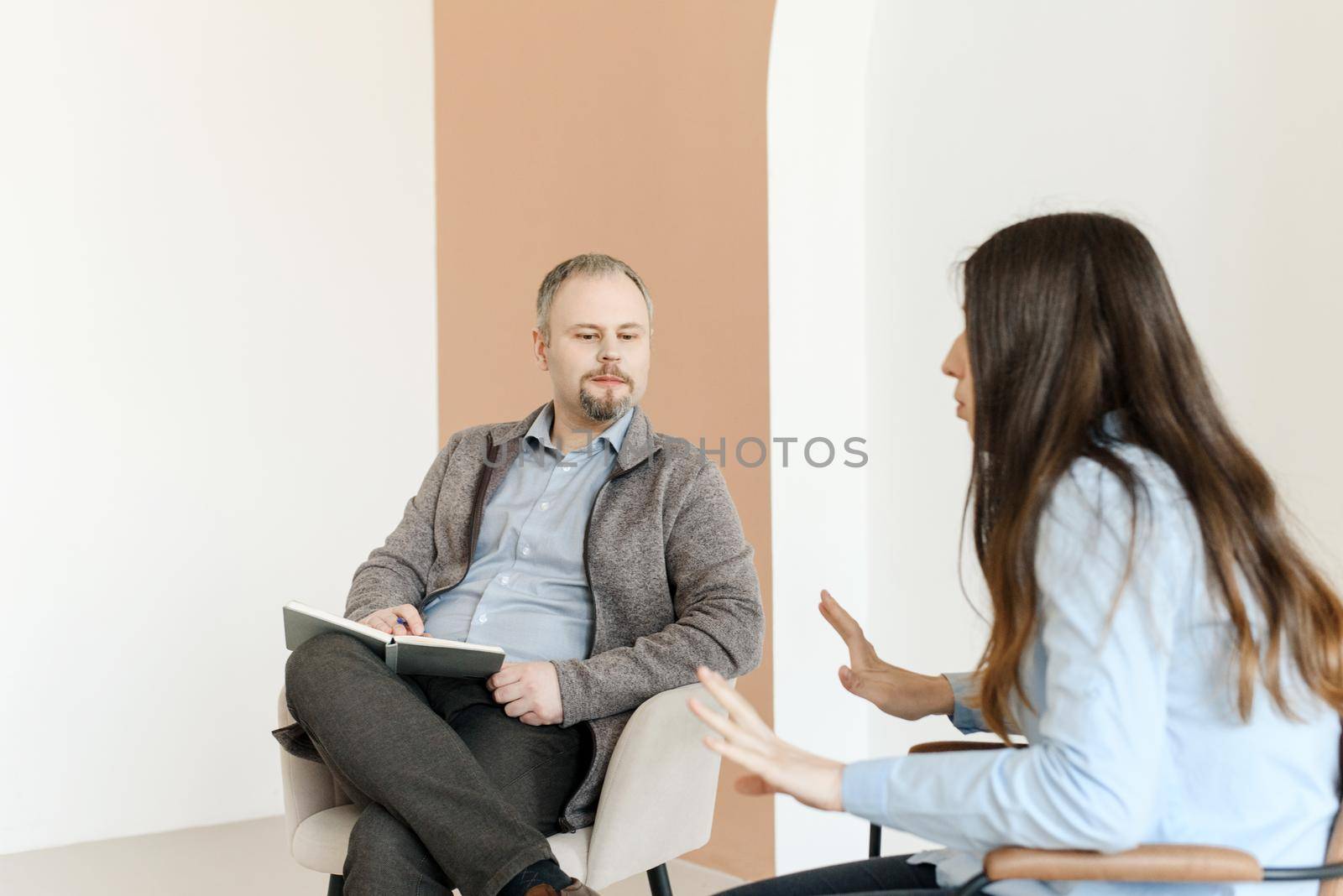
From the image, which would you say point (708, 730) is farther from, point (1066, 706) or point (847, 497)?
point (847, 497)

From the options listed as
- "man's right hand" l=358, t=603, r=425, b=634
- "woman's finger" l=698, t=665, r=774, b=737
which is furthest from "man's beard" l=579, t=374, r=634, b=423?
"woman's finger" l=698, t=665, r=774, b=737

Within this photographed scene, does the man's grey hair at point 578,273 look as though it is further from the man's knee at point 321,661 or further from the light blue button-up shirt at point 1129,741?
the light blue button-up shirt at point 1129,741

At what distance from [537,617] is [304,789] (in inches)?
18.6

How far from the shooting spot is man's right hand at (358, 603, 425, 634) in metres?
2.15

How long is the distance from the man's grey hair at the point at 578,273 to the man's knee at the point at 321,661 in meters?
0.76

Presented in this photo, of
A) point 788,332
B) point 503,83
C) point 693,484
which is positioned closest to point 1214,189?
point 788,332

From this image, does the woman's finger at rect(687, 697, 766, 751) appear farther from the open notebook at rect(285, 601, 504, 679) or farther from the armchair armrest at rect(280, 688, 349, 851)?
the armchair armrest at rect(280, 688, 349, 851)

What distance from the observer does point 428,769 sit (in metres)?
1.75

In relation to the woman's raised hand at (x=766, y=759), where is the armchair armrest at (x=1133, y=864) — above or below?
below

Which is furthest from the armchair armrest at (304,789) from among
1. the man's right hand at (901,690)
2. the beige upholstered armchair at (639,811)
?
the man's right hand at (901,690)

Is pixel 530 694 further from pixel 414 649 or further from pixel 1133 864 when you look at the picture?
pixel 1133 864

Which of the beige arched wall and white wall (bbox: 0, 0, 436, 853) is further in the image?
white wall (bbox: 0, 0, 436, 853)

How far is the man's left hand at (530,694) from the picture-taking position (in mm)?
1951

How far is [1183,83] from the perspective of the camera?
2.50 m
